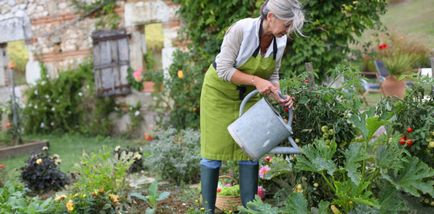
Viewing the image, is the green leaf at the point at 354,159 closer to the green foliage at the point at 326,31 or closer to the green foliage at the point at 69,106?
the green foliage at the point at 326,31

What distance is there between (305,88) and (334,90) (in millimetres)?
158

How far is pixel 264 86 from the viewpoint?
3033 millimetres

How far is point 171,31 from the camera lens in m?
7.93

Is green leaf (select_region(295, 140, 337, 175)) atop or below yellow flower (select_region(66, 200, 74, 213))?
atop

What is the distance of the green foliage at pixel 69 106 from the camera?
8883 millimetres

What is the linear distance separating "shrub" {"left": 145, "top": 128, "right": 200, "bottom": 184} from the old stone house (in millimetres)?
2941

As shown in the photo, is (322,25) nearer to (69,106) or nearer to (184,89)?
(184,89)

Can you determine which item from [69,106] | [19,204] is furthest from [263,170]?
[69,106]

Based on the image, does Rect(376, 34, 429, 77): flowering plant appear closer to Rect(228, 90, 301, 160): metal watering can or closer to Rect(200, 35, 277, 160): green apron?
Rect(200, 35, 277, 160): green apron

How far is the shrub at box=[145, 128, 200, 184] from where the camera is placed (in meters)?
4.88

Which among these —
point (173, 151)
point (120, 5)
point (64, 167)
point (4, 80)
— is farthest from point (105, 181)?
point (4, 80)

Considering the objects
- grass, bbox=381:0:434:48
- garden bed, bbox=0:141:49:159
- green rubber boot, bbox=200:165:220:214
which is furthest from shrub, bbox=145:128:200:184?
grass, bbox=381:0:434:48

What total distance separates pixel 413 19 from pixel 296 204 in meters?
9.56

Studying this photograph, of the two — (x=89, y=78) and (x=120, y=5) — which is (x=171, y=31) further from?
(x=89, y=78)
